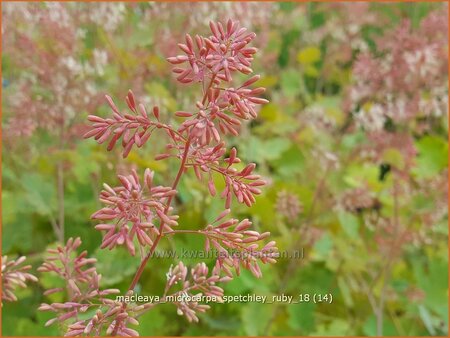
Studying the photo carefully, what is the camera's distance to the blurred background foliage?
6.85 feet

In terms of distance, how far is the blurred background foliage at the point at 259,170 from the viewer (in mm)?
2088

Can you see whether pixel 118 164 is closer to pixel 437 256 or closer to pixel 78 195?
pixel 78 195

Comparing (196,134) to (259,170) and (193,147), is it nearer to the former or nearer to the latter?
(193,147)

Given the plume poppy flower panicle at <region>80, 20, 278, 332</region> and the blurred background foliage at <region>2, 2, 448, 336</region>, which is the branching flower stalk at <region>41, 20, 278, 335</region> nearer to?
the plume poppy flower panicle at <region>80, 20, 278, 332</region>

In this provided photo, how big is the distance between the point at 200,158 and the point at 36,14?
1629 millimetres

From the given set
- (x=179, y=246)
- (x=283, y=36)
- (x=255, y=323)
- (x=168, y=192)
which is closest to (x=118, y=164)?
(x=179, y=246)

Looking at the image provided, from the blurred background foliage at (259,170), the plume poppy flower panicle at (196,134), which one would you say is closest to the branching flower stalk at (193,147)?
the plume poppy flower panicle at (196,134)

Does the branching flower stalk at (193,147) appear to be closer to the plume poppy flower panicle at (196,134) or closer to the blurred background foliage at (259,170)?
the plume poppy flower panicle at (196,134)

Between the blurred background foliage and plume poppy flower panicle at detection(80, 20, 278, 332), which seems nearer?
plume poppy flower panicle at detection(80, 20, 278, 332)

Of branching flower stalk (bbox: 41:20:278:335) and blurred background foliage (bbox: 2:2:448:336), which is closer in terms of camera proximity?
branching flower stalk (bbox: 41:20:278:335)

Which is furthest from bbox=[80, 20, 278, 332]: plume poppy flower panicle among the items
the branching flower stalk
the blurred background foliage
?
the blurred background foliage

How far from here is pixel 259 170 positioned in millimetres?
2797

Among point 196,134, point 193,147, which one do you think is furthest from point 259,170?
point 196,134

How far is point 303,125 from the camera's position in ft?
10.00
